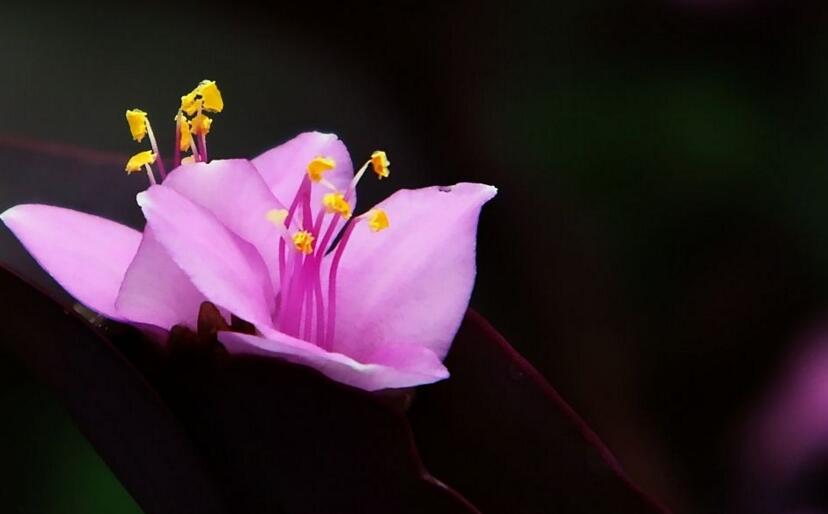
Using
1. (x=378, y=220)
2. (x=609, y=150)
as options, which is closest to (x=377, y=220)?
(x=378, y=220)

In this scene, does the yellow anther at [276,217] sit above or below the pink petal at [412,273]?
above

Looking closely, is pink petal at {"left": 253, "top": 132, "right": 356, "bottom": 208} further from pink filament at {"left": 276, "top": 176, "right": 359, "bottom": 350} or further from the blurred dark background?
the blurred dark background

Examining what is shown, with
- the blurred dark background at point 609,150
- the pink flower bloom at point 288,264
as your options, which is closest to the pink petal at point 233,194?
the pink flower bloom at point 288,264

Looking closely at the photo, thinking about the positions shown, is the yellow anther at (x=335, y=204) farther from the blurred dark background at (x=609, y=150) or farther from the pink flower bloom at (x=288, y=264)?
the blurred dark background at (x=609, y=150)

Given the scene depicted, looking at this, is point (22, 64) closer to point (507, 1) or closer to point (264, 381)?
point (507, 1)

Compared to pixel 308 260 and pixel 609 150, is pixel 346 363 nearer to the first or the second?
pixel 308 260

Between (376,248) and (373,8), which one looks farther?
(373,8)

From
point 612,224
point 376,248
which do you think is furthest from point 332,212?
point 612,224

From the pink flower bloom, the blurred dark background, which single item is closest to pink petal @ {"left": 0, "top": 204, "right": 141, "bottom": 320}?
the pink flower bloom
